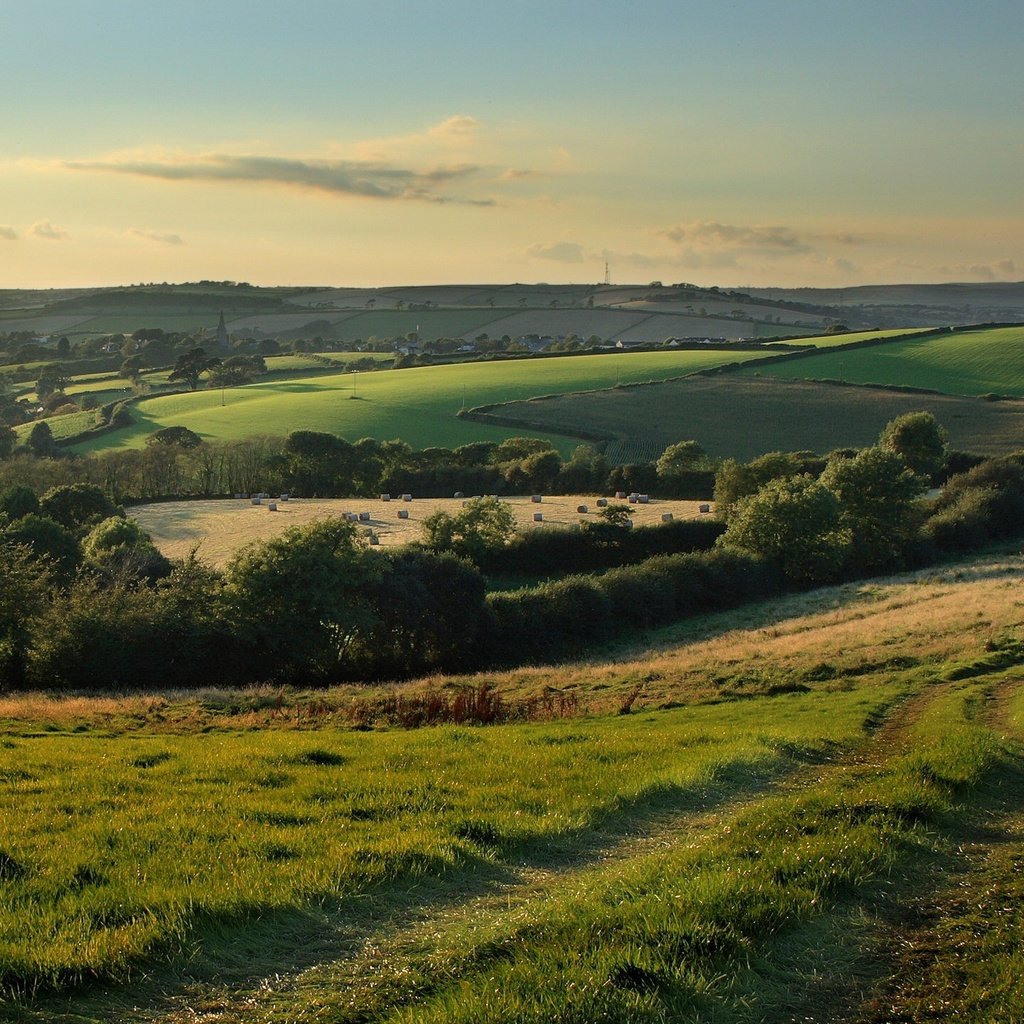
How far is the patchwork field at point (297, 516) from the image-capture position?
250 feet

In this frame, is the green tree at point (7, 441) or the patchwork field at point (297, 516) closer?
the patchwork field at point (297, 516)

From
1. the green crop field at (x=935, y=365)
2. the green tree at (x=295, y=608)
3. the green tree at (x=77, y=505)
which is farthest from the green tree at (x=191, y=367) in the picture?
the green tree at (x=295, y=608)

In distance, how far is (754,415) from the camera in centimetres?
12219

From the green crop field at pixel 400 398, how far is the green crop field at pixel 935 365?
1439 cm

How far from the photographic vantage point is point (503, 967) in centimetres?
820

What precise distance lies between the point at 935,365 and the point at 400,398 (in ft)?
232

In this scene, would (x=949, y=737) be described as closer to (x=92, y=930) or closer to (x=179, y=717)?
(x=92, y=930)

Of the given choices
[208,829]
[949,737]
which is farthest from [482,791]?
[949,737]

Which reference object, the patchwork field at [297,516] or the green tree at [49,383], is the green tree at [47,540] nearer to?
the patchwork field at [297,516]

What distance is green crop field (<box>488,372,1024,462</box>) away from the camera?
363 ft

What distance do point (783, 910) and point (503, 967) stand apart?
265cm

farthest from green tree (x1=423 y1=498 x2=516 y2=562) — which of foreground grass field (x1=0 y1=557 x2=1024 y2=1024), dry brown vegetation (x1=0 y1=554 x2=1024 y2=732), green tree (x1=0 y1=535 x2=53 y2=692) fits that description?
foreground grass field (x1=0 y1=557 x2=1024 y2=1024)

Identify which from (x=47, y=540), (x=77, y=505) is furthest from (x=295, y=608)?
(x=77, y=505)

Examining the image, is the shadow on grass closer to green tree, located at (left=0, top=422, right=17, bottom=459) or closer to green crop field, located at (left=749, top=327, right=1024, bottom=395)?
green tree, located at (left=0, top=422, right=17, bottom=459)
